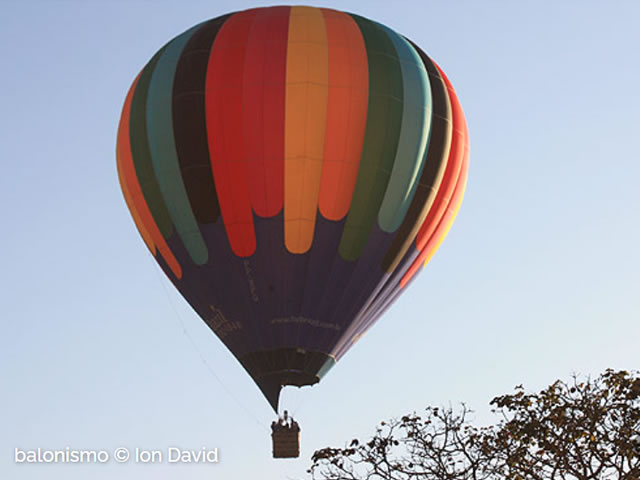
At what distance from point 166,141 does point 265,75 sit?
2731mm

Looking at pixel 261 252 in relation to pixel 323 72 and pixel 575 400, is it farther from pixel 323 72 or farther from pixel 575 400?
pixel 575 400

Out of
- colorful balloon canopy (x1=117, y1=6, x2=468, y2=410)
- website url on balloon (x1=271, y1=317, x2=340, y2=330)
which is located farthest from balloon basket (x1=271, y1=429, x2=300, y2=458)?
website url on balloon (x1=271, y1=317, x2=340, y2=330)

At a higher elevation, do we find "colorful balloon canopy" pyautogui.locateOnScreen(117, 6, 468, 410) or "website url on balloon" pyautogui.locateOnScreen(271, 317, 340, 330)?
"colorful balloon canopy" pyautogui.locateOnScreen(117, 6, 468, 410)

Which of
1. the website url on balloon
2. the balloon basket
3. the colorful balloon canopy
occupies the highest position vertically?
the colorful balloon canopy

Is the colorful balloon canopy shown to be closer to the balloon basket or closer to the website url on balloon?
the website url on balloon

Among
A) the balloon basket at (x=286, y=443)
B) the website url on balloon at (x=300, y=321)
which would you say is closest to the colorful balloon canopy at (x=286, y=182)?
the website url on balloon at (x=300, y=321)

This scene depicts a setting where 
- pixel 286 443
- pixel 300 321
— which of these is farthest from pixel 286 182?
pixel 286 443

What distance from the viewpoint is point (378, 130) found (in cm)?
3241

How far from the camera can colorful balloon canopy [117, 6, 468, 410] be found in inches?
1264

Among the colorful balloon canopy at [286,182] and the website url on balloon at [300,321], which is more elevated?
the colorful balloon canopy at [286,182]

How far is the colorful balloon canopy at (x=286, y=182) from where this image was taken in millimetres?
32094

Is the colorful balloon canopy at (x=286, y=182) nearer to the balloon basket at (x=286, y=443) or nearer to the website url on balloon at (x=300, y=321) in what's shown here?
the website url on balloon at (x=300, y=321)

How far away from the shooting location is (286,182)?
32.0 m

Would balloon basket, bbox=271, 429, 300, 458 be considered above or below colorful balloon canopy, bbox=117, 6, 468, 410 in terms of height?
below
